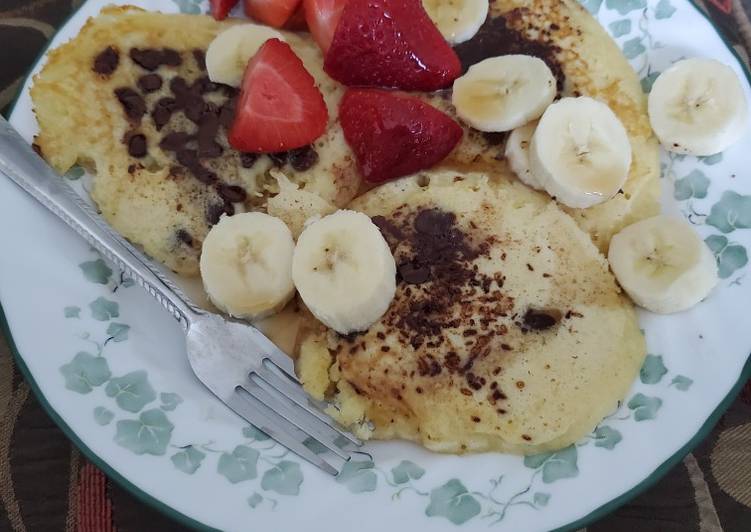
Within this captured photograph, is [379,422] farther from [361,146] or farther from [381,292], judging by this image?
[361,146]

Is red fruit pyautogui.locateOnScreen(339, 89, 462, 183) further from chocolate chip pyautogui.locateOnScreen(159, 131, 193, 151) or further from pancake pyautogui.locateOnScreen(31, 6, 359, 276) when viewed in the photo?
chocolate chip pyautogui.locateOnScreen(159, 131, 193, 151)

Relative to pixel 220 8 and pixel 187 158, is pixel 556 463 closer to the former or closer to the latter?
pixel 187 158

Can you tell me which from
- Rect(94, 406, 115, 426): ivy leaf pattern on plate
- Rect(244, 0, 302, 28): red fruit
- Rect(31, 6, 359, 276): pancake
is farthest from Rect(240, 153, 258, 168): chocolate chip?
Rect(94, 406, 115, 426): ivy leaf pattern on plate

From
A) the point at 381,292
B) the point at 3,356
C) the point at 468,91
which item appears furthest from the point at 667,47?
the point at 3,356

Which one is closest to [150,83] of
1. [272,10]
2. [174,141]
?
[174,141]

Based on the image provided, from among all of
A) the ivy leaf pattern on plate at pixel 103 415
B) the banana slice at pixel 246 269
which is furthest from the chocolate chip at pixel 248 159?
the ivy leaf pattern on plate at pixel 103 415

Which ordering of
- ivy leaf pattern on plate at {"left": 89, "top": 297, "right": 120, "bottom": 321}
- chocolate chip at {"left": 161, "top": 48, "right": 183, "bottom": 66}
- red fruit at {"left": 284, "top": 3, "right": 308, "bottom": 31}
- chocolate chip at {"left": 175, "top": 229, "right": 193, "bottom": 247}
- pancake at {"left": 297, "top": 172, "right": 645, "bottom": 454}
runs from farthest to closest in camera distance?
red fruit at {"left": 284, "top": 3, "right": 308, "bottom": 31}, chocolate chip at {"left": 161, "top": 48, "right": 183, "bottom": 66}, chocolate chip at {"left": 175, "top": 229, "right": 193, "bottom": 247}, ivy leaf pattern on plate at {"left": 89, "top": 297, "right": 120, "bottom": 321}, pancake at {"left": 297, "top": 172, "right": 645, "bottom": 454}

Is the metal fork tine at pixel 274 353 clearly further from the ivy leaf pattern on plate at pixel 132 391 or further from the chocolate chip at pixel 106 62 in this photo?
the chocolate chip at pixel 106 62
